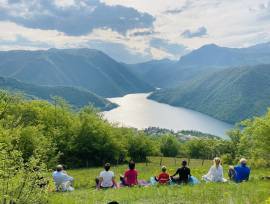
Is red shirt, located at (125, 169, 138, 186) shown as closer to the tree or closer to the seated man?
the seated man

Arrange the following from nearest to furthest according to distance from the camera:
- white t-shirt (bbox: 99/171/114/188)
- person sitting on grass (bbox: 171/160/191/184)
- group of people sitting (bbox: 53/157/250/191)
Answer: person sitting on grass (bbox: 171/160/191/184) < group of people sitting (bbox: 53/157/250/191) < white t-shirt (bbox: 99/171/114/188)

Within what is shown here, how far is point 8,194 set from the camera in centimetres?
988

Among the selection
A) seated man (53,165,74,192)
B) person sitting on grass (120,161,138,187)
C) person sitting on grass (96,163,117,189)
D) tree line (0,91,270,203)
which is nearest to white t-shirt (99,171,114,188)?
person sitting on grass (96,163,117,189)

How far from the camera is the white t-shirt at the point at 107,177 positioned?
67.7 ft

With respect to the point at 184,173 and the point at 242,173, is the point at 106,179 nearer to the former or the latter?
the point at 184,173

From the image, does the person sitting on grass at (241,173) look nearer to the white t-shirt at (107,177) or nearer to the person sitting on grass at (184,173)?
the person sitting on grass at (184,173)

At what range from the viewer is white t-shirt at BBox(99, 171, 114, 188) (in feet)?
67.7

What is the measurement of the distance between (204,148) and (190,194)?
102m

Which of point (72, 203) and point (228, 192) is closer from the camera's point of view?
point (72, 203)

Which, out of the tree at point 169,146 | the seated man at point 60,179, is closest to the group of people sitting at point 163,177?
the seated man at point 60,179

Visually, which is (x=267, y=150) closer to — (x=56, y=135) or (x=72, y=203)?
(x=72, y=203)

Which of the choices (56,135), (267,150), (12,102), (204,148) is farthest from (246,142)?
(204,148)

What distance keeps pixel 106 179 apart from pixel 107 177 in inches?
4.6

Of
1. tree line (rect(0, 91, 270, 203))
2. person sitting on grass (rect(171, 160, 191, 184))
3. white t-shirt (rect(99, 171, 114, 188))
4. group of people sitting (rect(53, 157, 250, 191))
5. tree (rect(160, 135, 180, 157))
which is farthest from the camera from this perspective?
tree (rect(160, 135, 180, 157))
